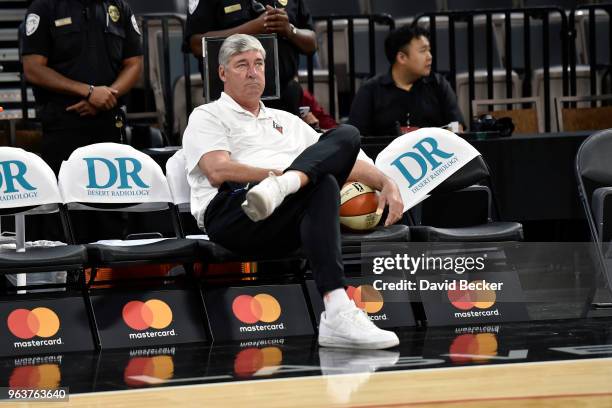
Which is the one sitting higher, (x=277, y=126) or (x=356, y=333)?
(x=277, y=126)

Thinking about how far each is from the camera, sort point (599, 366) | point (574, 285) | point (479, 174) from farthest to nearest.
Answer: point (574, 285), point (479, 174), point (599, 366)

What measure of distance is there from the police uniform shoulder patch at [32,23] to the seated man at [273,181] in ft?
4.66

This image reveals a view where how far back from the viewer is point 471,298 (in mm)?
6199

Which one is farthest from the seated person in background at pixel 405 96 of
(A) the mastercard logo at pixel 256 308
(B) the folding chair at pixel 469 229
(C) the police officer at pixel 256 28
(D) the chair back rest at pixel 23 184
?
(D) the chair back rest at pixel 23 184

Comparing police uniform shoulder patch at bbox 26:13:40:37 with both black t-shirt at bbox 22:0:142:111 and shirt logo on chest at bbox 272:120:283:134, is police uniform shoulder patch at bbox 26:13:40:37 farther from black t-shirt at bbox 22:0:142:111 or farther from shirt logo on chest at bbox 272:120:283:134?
shirt logo on chest at bbox 272:120:283:134

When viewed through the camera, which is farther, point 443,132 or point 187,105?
point 187,105

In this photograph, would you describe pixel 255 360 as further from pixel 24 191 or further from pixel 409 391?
pixel 24 191

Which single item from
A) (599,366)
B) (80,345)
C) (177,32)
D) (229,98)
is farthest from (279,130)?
(177,32)

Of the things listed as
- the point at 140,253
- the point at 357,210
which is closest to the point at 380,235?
the point at 357,210

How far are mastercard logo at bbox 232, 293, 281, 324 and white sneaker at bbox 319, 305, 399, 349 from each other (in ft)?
1.56

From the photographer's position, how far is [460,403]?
4.39 m

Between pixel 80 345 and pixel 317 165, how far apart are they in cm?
132

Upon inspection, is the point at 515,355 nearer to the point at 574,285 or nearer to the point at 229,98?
the point at 229,98

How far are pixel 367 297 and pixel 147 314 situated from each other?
1.06 meters
